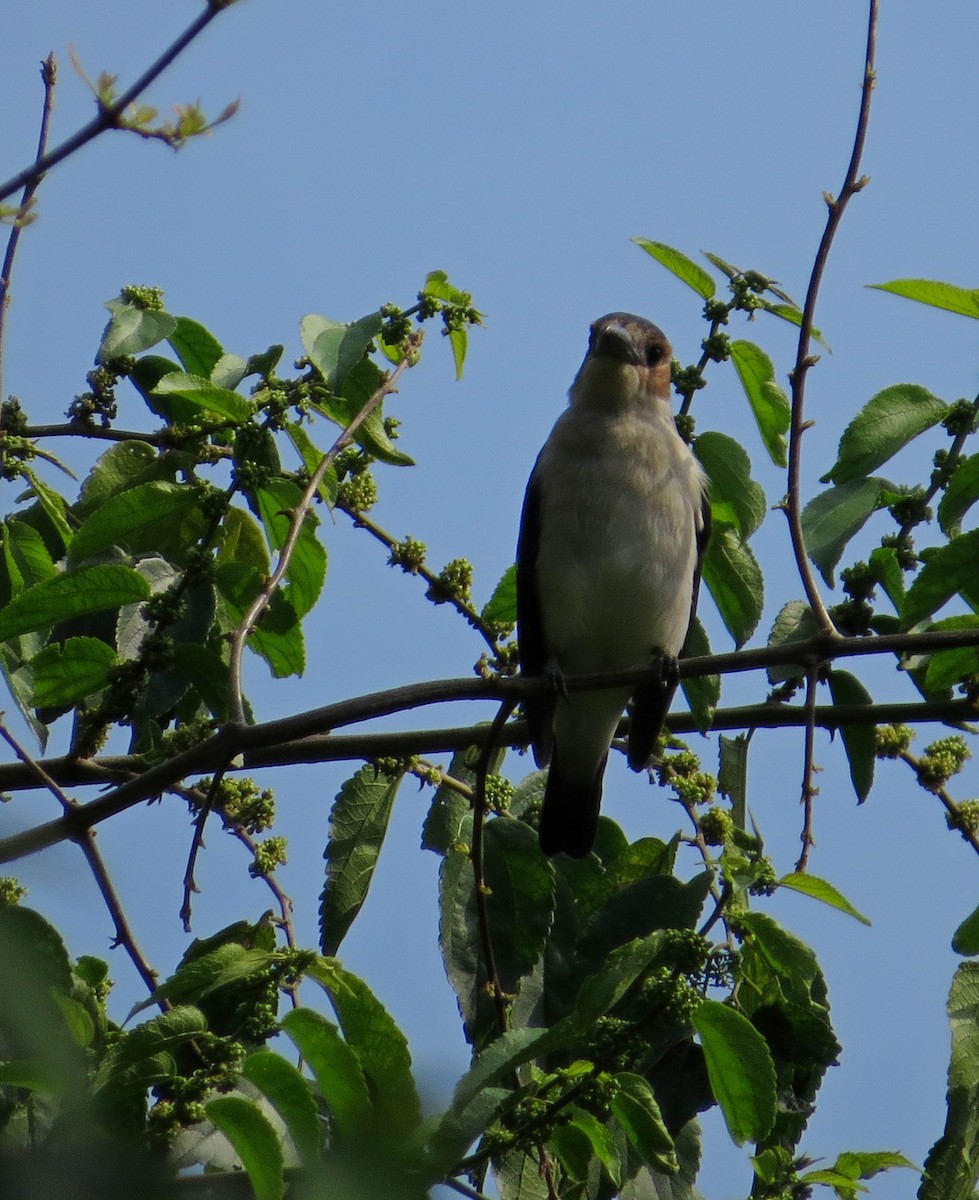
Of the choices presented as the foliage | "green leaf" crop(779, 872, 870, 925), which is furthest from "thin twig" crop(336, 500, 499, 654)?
"green leaf" crop(779, 872, 870, 925)

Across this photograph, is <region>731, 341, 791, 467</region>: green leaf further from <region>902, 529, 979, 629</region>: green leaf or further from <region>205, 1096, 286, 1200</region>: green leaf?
<region>205, 1096, 286, 1200</region>: green leaf

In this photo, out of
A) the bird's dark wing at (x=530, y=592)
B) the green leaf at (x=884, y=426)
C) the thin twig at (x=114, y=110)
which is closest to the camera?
the thin twig at (x=114, y=110)

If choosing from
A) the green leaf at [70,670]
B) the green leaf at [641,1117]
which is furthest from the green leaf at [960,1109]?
the green leaf at [70,670]

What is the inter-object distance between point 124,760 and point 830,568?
181 centimetres

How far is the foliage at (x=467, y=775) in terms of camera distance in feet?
7.75

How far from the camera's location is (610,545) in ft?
16.7

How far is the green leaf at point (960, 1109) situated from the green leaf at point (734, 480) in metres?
1.28

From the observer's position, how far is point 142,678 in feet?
10.4

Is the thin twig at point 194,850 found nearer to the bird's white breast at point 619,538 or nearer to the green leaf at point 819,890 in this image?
the green leaf at point 819,890

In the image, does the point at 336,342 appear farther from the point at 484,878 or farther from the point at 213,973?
the point at 213,973

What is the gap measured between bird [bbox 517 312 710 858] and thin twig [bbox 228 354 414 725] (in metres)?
1.55

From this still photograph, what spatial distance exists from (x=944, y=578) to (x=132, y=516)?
1905 millimetres

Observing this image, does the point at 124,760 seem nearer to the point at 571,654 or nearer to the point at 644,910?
the point at 644,910

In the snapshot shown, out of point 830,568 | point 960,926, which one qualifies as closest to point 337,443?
point 830,568
